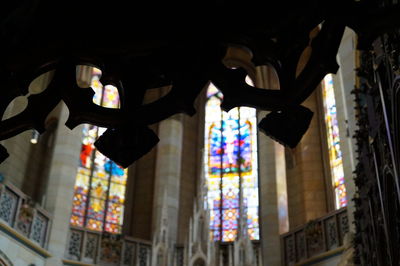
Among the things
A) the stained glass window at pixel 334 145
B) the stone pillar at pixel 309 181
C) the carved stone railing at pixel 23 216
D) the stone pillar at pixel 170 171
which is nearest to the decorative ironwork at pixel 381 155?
the carved stone railing at pixel 23 216

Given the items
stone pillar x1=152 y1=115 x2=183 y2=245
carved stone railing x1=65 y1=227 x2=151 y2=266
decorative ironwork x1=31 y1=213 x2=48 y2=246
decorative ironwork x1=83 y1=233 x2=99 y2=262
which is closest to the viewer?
decorative ironwork x1=31 y1=213 x2=48 y2=246

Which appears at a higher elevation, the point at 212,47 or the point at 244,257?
the point at 244,257

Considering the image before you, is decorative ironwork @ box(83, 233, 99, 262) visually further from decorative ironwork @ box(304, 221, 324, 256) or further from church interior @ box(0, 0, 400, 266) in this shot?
decorative ironwork @ box(304, 221, 324, 256)

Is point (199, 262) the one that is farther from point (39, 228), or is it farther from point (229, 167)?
point (229, 167)

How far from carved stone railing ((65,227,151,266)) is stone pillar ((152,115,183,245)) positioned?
0.86m

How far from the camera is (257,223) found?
620 inches

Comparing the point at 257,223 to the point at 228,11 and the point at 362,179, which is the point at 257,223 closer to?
the point at 362,179

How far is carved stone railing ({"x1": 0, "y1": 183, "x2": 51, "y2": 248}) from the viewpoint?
10.7 m

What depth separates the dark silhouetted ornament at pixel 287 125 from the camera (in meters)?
2.79

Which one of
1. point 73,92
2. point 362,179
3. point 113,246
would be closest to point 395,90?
point 73,92

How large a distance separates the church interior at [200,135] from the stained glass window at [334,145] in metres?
0.04

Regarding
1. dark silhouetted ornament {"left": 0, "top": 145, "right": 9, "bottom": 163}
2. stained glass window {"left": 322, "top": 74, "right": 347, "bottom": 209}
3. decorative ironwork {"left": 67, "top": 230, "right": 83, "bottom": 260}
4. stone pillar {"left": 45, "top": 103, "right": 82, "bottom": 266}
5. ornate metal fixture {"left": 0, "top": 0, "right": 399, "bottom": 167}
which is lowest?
dark silhouetted ornament {"left": 0, "top": 145, "right": 9, "bottom": 163}

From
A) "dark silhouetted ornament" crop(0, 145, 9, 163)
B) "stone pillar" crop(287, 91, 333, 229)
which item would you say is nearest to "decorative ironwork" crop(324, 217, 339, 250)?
"stone pillar" crop(287, 91, 333, 229)

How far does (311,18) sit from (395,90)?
170cm
